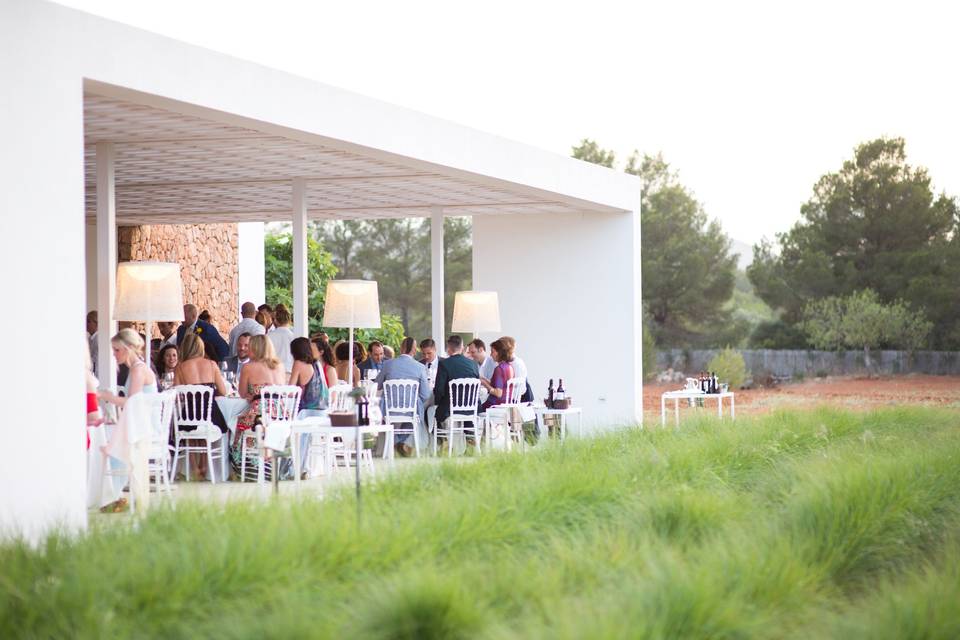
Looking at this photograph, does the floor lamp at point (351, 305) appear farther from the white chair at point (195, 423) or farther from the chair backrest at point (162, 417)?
the chair backrest at point (162, 417)

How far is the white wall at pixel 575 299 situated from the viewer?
16391 millimetres

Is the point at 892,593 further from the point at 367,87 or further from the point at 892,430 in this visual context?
A: the point at 367,87

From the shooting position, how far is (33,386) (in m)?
7.14

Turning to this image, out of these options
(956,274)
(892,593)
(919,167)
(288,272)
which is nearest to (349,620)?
(892,593)

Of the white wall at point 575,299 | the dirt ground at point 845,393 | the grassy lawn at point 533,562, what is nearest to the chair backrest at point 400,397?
the white wall at point 575,299

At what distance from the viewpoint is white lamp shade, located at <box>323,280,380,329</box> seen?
12.0m

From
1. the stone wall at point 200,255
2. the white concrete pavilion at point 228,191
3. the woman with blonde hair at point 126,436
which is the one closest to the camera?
the white concrete pavilion at point 228,191

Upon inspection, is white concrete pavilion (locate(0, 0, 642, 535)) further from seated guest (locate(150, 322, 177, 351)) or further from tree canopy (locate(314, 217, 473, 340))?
tree canopy (locate(314, 217, 473, 340))

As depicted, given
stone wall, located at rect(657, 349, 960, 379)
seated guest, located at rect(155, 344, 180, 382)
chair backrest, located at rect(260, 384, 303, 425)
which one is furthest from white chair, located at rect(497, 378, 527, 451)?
stone wall, located at rect(657, 349, 960, 379)

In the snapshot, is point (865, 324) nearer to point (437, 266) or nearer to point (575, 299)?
point (575, 299)

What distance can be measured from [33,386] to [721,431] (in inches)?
234

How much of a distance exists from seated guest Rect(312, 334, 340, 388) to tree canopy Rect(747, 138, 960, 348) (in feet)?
78.2

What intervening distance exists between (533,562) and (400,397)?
6947mm

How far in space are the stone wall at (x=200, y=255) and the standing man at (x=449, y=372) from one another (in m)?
6.64
